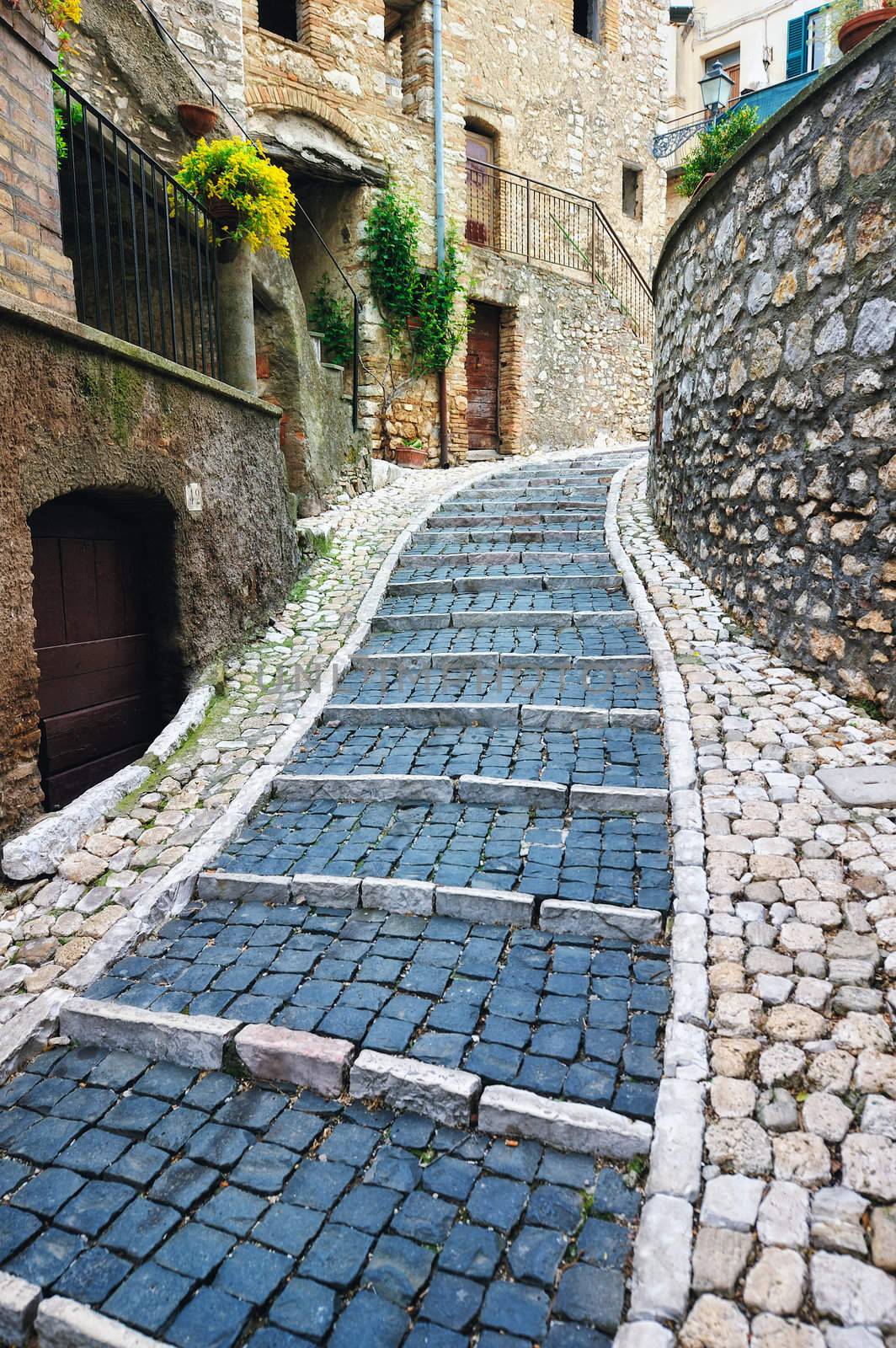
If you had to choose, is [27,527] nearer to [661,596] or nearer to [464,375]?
[661,596]

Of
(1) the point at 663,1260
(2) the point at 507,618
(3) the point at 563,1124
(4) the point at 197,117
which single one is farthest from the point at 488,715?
(4) the point at 197,117

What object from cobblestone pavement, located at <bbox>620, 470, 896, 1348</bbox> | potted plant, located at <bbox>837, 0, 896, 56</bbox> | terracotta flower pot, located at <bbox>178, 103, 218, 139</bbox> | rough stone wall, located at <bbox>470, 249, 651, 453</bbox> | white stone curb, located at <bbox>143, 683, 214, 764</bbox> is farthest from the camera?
rough stone wall, located at <bbox>470, 249, 651, 453</bbox>

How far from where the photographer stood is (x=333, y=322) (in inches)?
462

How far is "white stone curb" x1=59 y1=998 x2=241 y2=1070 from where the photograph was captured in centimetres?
257

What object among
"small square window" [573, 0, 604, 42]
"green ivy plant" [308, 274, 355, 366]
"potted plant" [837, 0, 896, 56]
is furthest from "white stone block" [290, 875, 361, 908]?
"small square window" [573, 0, 604, 42]

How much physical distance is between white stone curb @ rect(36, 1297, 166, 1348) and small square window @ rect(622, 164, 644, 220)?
1965 cm

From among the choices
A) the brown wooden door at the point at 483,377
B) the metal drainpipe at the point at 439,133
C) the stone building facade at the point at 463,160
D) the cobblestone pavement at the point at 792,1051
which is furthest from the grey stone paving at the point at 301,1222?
the brown wooden door at the point at 483,377

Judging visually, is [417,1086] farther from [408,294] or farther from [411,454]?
[408,294]

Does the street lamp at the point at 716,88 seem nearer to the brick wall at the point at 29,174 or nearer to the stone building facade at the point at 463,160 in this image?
the stone building facade at the point at 463,160

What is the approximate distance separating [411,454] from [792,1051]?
11163 mm

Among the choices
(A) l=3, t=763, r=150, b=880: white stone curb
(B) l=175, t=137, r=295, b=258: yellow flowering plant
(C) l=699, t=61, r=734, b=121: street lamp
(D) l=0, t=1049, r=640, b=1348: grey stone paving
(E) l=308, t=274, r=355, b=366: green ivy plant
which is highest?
(C) l=699, t=61, r=734, b=121: street lamp

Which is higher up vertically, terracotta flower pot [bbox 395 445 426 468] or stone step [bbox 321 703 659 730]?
Result: terracotta flower pot [bbox 395 445 426 468]

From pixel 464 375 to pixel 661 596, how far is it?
8.46 m

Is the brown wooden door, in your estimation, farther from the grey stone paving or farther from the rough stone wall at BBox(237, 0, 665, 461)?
the grey stone paving
